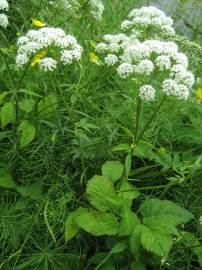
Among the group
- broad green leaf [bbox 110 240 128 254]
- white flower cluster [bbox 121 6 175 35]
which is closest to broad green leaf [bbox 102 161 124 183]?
broad green leaf [bbox 110 240 128 254]

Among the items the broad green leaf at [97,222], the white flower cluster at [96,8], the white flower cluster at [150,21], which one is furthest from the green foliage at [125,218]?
the white flower cluster at [96,8]

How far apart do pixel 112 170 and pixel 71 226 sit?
35 cm

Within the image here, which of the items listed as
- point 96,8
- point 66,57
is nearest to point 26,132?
point 66,57

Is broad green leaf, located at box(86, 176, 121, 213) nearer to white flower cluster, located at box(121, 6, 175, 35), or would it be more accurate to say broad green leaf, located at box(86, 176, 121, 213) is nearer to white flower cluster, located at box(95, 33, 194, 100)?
white flower cluster, located at box(95, 33, 194, 100)

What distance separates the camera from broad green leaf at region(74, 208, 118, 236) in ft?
7.32

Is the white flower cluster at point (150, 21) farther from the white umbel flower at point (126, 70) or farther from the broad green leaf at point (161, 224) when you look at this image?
the broad green leaf at point (161, 224)

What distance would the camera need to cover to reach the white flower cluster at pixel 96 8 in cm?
373

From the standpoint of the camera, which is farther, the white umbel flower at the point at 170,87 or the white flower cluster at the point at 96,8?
the white flower cluster at the point at 96,8

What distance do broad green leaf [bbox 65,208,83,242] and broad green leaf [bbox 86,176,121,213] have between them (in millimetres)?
92

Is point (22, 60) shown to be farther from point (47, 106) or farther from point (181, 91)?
point (181, 91)

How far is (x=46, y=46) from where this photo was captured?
2.31 meters

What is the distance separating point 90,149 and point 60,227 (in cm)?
45

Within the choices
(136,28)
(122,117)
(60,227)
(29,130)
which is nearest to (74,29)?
(136,28)

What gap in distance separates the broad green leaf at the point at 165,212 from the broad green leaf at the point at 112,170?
20 cm
